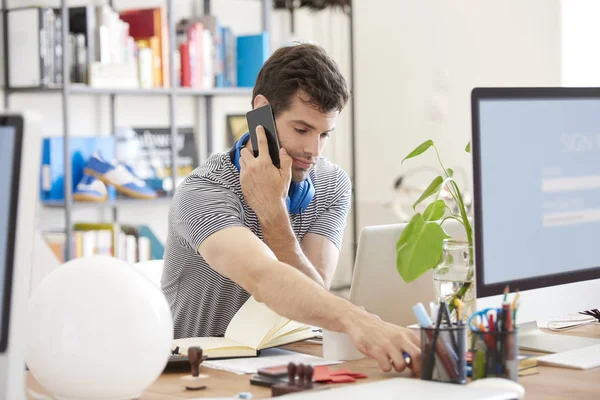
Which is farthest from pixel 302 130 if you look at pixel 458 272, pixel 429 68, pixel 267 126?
pixel 429 68

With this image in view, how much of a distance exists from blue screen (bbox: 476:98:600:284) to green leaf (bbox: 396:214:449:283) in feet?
0.47

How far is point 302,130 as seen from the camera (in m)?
2.19

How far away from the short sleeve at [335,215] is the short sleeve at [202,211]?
0.31 metres

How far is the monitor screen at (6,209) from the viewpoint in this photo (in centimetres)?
111

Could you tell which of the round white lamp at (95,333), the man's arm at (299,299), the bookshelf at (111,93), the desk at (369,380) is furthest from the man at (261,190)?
the bookshelf at (111,93)

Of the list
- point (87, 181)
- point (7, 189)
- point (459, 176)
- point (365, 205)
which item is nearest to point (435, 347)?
point (7, 189)

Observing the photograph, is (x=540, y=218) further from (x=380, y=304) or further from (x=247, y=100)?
(x=247, y=100)

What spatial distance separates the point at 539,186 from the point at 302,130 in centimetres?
66

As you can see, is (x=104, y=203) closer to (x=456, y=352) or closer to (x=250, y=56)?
(x=250, y=56)

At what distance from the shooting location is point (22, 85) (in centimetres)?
375

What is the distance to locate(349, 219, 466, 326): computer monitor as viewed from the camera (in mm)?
1959

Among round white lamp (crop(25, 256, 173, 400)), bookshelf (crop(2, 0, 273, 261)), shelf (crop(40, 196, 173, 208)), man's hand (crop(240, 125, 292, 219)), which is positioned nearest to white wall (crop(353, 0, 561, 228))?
bookshelf (crop(2, 0, 273, 261))

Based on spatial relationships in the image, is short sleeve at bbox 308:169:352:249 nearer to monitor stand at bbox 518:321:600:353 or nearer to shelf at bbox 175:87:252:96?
monitor stand at bbox 518:321:600:353

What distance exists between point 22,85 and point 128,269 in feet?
8.50
